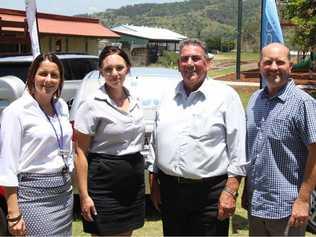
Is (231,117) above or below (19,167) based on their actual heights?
above

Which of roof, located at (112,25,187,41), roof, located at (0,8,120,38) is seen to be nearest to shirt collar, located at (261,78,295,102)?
roof, located at (0,8,120,38)

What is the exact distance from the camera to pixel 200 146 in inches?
146

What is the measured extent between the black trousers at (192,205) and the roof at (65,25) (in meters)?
23.6

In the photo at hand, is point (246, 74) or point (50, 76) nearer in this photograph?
point (50, 76)

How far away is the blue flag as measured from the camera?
24.0 ft

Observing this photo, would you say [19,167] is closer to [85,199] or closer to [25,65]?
[85,199]

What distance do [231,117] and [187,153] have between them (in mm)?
365

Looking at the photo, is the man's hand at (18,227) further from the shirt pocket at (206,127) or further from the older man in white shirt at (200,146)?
the shirt pocket at (206,127)

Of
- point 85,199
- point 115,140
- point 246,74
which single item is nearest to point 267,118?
point 115,140

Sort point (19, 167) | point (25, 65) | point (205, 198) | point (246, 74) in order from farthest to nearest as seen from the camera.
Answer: point (246, 74)
point (25, 65)
point (205, 198)
point (19, 167)

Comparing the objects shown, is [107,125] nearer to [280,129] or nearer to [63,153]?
[63,153]

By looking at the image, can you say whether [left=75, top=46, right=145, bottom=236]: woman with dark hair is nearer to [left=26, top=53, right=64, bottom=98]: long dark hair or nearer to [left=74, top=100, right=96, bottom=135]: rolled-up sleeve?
[left=74, top=100, right=96, bottom=135]: rolled-up sleeve

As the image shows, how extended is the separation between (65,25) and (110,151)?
32768 mm

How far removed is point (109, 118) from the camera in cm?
384
